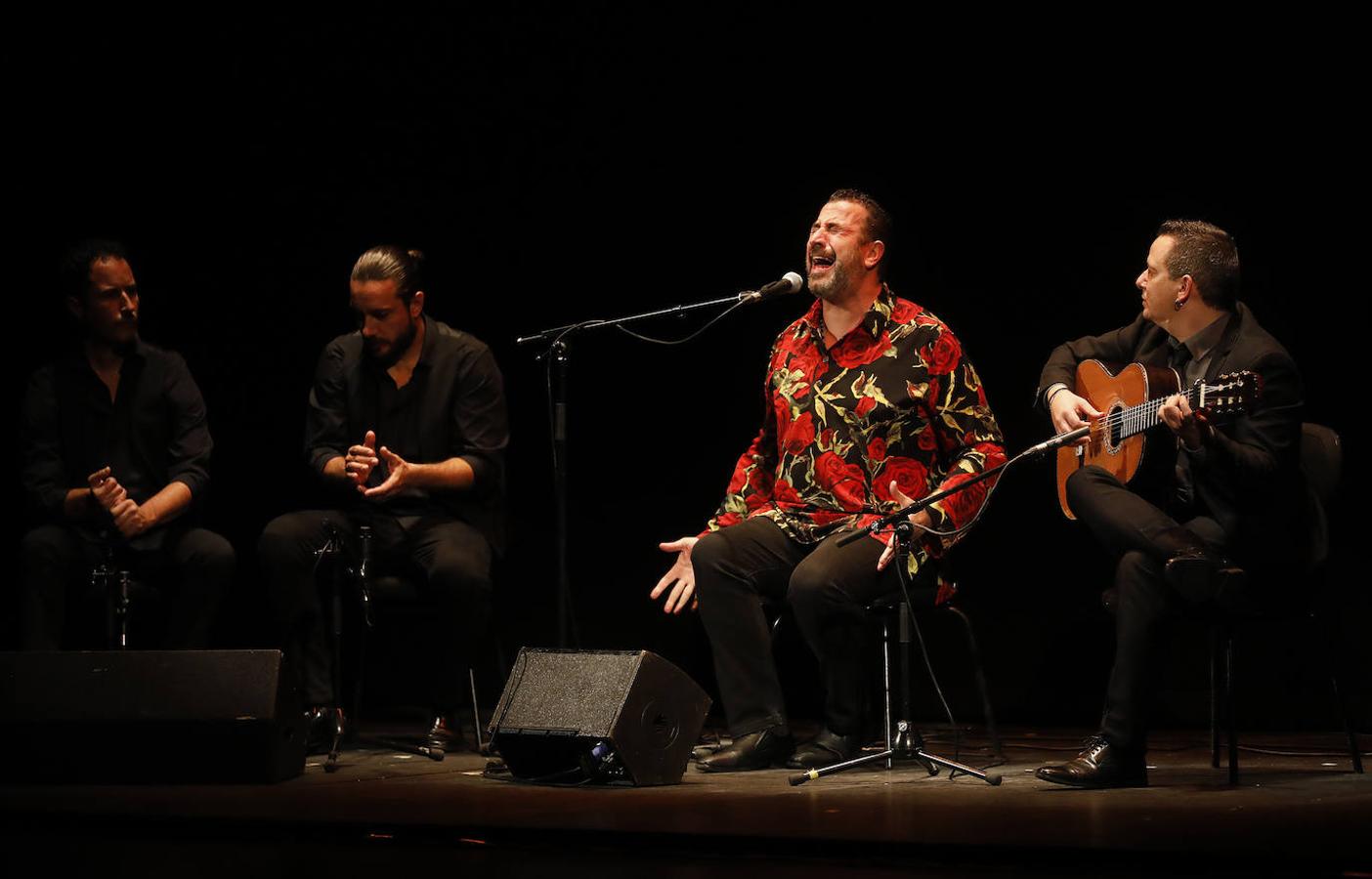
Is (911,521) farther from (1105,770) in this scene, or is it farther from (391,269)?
(391,269)

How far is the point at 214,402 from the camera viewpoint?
5941mm

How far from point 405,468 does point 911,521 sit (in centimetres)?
153

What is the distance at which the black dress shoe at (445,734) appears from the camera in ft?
Answer: 15.3

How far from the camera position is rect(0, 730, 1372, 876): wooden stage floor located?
2932 millimetres

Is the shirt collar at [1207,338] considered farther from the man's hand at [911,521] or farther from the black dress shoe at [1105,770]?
the black dress shoe at [1105,770]

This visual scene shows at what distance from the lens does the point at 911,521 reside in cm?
417

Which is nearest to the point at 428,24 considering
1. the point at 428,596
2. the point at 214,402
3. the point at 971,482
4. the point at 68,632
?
the point at 214,402

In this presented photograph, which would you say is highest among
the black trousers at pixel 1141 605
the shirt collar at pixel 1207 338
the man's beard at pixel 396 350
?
the man's beard at pixel 396 350

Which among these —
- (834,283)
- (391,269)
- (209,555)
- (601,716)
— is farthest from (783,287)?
(209,555)

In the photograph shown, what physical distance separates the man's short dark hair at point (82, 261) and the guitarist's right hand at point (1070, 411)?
9.78 ft

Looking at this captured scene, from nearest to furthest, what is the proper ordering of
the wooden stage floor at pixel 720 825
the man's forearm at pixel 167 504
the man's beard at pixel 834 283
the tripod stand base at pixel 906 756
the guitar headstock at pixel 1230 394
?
the wooden stage floor at pixel 720 825 < the guitar headstock at pixel 1230 394 < the tripod stand base at pixel 906 756 < the man's beard at pixel 834 283 < the man's forearm at pixel 167 504

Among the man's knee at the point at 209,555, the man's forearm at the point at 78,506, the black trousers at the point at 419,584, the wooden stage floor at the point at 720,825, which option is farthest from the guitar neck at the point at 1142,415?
the man's forearm at the point at 78,506

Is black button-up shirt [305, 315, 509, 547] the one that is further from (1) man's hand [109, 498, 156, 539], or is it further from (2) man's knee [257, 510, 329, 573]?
(1) man's hand [109, 498, 156, 539]

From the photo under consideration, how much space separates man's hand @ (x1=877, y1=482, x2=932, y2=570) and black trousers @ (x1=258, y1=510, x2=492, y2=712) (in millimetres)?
1236
